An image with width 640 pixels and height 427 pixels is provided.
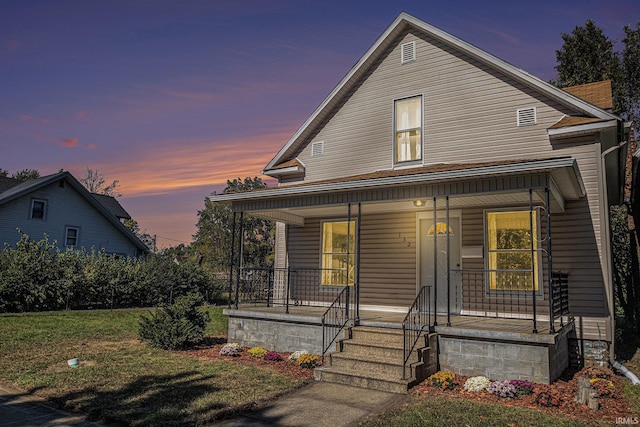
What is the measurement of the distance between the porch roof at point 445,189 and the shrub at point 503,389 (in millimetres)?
3124

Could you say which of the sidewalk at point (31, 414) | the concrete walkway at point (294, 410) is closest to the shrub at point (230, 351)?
the concrete walkway at point (294, 410)

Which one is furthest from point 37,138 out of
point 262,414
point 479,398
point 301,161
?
point 479,398

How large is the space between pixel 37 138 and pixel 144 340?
15216 mm

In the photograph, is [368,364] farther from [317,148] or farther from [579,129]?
[317,148]

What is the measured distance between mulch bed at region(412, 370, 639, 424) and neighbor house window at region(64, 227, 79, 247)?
2362cm

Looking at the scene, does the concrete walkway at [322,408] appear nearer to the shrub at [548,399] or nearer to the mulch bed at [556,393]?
the mulch bed at [556,393]

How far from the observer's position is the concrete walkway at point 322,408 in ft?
16.6

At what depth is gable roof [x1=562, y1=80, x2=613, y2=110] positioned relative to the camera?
9664mm

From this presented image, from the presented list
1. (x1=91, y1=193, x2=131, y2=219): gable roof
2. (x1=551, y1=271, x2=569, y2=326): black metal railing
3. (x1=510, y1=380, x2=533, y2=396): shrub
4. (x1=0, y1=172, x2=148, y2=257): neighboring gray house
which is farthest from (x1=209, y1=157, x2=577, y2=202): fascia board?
(x1=91, y1=193, x2=131, y2=219): gable roof

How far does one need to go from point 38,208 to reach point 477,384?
24.2m

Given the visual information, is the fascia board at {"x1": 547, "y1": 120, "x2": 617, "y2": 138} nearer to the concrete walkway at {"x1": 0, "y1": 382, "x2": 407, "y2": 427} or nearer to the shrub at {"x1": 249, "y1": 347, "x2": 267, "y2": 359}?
the concrete walkway at {"x1": 0, "y1": 382, "x2": 407, "y2": 427}

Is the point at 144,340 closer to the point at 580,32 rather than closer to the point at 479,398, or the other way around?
the point at 479,398

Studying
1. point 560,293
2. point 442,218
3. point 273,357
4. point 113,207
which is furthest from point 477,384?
point 113,207

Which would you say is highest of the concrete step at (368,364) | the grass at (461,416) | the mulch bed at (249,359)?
the concrete step at (368,364)
